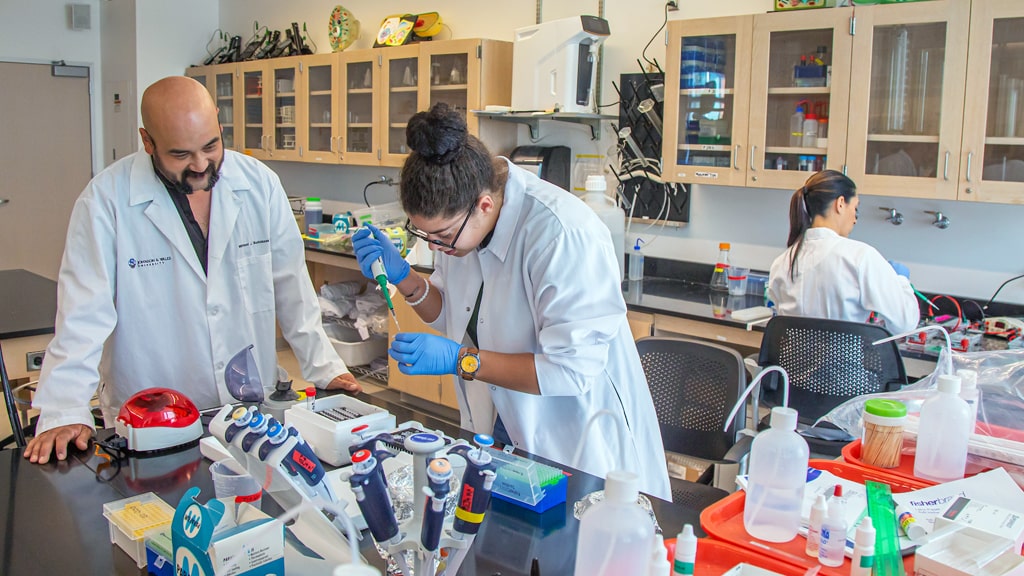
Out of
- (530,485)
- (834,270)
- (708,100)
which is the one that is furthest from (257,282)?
(708,100)

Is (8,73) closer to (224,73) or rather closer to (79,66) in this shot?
(79,66)

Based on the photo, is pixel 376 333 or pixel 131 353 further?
pixel 376 333

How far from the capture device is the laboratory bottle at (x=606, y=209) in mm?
3562

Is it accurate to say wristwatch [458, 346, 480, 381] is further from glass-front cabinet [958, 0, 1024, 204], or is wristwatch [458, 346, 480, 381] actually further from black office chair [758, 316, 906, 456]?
glass-front cabinet [958, 0, 1024, 204]

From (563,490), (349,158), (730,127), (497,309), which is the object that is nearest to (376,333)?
(349,158)

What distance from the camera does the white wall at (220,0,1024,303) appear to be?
3.08 m

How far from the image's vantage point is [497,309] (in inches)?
67.6

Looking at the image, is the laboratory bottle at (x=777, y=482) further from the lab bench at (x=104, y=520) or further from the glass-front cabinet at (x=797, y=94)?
the glass-front cabinet at (x=797, y=94)

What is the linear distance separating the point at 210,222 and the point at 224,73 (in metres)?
4.07

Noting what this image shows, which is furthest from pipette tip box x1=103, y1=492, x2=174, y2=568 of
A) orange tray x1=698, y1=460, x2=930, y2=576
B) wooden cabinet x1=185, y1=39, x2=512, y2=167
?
wooden cabinet x1=185, y1=39, x2=512, y2=167

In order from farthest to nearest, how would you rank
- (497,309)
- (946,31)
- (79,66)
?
(79,66)
(946,31)
(497,309)

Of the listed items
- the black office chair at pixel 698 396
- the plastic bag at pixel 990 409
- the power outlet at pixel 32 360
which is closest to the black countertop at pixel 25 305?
the power outlet at pixel 32 360

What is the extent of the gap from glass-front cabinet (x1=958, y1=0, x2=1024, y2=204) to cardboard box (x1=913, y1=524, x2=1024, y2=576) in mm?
2013

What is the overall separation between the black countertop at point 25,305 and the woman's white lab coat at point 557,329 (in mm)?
1728
